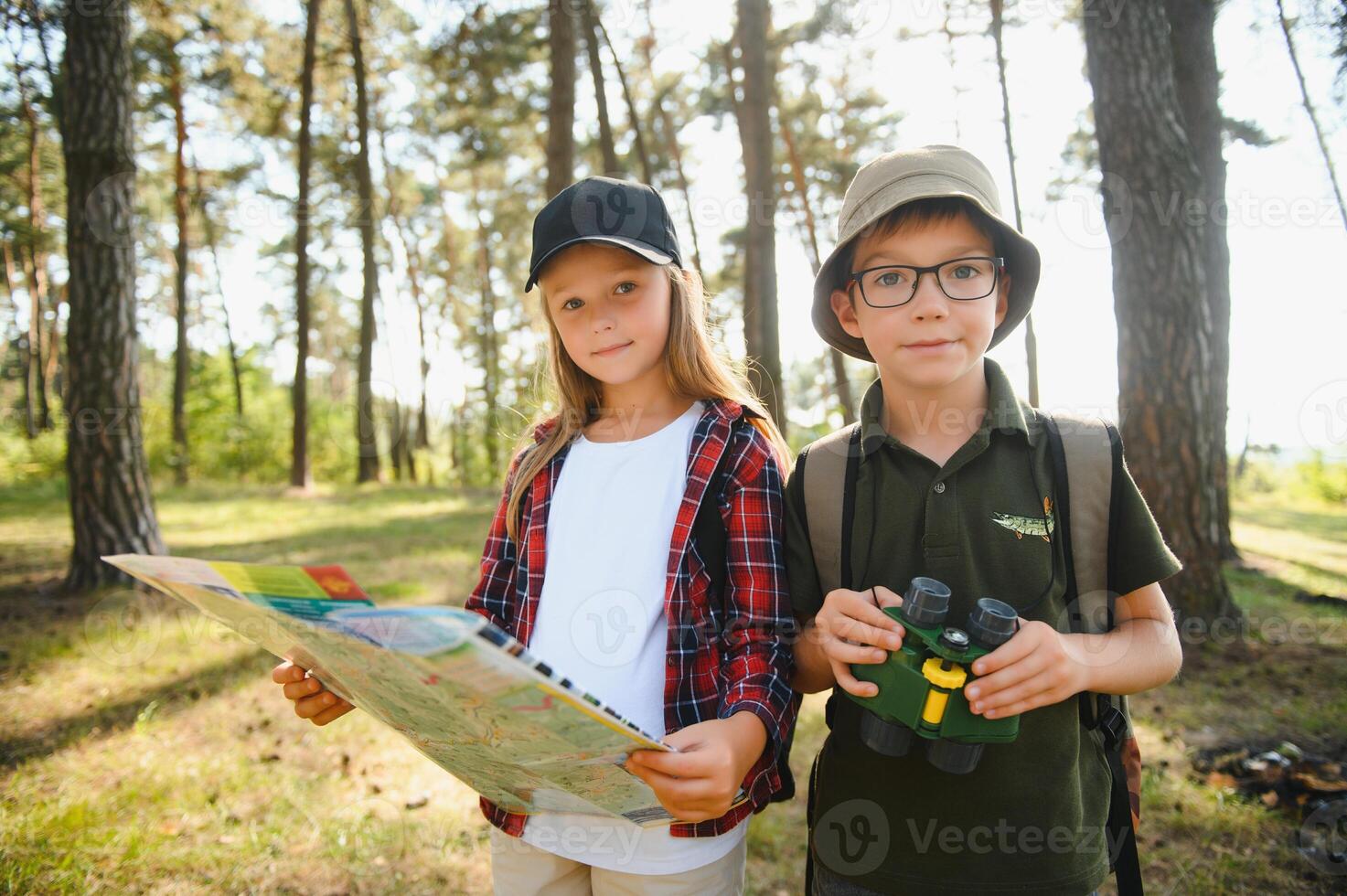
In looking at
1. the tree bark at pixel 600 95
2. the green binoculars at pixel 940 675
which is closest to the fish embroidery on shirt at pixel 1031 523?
the green binoculars at pixel 940 675

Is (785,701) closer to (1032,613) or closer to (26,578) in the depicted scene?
(1032,613)

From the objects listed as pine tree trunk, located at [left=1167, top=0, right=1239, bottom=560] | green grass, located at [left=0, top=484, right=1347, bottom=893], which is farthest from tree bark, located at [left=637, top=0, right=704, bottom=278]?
green grass, located at [left=0, top=484, right=1347, bottom=893]

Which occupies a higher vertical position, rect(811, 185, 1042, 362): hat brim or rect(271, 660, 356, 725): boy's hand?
rect(811, 185, 1042, 362): hat brim

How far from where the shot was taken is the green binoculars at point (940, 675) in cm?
117

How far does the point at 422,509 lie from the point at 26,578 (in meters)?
5.68

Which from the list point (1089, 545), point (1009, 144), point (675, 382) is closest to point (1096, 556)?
point (1089, 545)

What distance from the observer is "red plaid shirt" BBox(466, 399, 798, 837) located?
1473 mm

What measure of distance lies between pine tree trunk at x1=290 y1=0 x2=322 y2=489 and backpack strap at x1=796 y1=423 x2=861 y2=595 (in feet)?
42.4

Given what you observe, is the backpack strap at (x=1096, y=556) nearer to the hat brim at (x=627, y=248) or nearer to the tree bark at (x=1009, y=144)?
the hat brim at (x=627, y=248)

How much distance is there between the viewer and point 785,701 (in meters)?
1.47

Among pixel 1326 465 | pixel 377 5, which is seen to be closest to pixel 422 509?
pixel 377 5

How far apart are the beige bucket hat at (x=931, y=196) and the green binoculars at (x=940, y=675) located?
64 cm

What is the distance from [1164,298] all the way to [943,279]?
12.5ft

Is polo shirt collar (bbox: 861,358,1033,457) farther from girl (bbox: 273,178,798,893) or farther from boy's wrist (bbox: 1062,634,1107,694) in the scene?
boy's wrist (bbox: 1062,634,1107,694)
